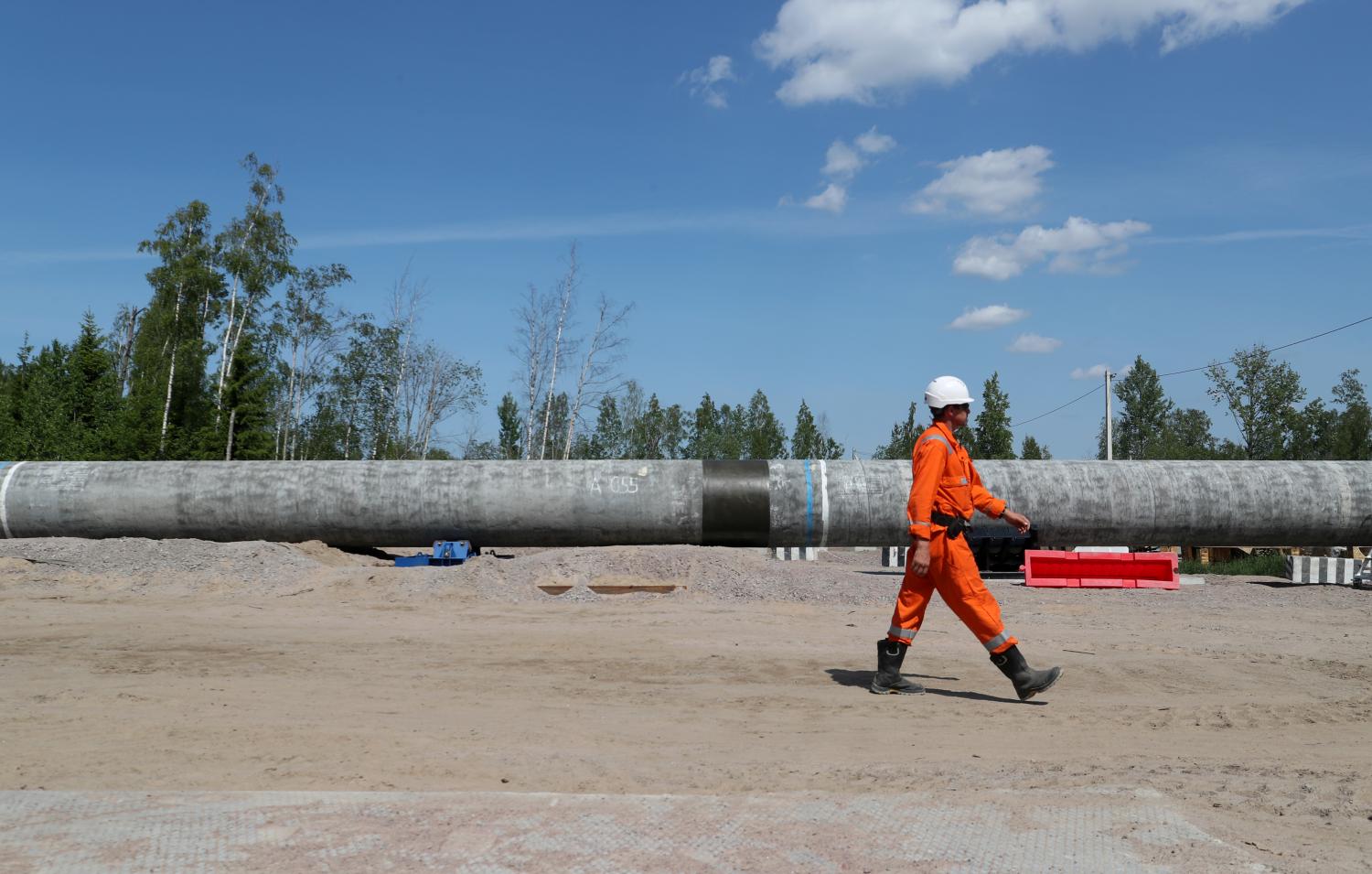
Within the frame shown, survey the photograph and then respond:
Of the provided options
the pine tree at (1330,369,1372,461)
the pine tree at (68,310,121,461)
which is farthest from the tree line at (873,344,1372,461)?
the pine tree at (68,310,121,461)

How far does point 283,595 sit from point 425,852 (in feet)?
31.4

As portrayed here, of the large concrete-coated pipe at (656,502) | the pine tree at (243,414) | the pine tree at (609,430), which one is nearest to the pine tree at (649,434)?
the pine tree at (609,430)

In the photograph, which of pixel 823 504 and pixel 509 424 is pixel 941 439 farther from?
pixel 509 424

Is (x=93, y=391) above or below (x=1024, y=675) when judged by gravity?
above

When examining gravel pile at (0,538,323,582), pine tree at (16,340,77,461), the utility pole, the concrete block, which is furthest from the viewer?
the utility pole

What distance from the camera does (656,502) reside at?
45.6 ft

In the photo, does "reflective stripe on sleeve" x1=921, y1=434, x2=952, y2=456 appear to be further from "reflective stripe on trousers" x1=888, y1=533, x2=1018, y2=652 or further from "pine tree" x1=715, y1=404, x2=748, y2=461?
"pine tree" x1=715, y1=404, x2=748, y2=461

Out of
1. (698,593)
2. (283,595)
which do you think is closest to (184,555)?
(283,595)

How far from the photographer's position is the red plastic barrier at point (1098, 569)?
13.4 m

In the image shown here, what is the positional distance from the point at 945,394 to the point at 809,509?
7.42 m

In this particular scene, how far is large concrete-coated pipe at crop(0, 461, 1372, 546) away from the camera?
45.8 feet

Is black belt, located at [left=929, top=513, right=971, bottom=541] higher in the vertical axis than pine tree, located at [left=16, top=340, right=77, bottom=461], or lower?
lower

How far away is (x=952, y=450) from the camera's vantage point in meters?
6.48

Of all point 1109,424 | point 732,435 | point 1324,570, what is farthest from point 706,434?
point 1324,570
